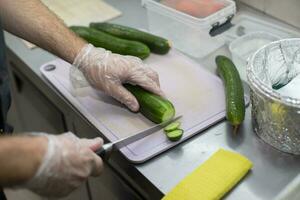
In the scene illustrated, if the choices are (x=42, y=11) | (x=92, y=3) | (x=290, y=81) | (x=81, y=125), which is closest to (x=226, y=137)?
(x=290, y=81)


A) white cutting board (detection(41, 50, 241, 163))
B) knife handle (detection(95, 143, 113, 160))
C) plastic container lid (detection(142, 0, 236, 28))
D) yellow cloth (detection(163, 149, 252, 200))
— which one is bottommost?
white cutting board (detection(41, 50, 241, 163))

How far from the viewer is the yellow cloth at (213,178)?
2.34 feet

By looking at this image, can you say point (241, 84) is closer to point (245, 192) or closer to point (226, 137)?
point (226, 137)

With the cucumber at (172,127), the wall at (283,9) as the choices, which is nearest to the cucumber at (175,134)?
the cucumber at (172,127)

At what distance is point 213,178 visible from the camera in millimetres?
735

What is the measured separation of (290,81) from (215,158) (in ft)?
0.70

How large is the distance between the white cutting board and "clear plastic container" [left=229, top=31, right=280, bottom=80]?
0.06 meters

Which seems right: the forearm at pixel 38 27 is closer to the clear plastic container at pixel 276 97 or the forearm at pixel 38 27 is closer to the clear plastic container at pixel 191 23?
the clear plastic container at pixel 191 23

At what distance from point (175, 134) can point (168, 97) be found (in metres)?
0.14

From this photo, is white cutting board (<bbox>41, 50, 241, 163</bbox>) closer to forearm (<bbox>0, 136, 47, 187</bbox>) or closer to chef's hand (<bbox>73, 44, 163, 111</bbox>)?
chef's hand (<bbox>73, 44, 163, 111</bbox>)

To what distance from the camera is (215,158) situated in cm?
78

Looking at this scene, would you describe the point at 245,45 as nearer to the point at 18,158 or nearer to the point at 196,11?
the point at 196,11

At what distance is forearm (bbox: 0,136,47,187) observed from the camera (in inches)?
22.7

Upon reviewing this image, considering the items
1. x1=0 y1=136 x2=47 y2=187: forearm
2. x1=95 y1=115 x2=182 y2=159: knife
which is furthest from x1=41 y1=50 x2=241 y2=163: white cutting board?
x1=0 y1=136 x2=47 y2=187: forearm
